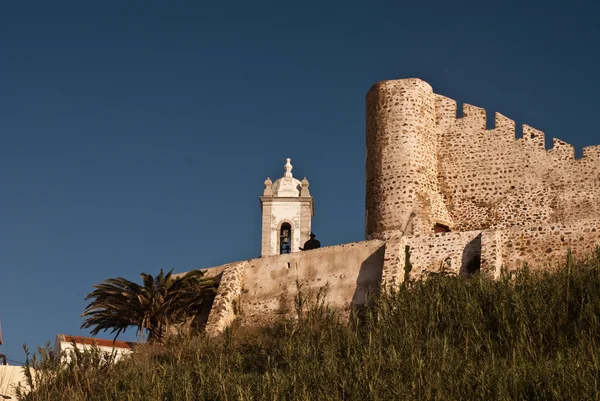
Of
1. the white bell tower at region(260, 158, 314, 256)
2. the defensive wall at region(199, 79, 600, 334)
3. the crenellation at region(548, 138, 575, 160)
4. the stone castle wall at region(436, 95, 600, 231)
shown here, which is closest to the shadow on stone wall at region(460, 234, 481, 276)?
the defensive wall at region(199, 79, 600, 334)

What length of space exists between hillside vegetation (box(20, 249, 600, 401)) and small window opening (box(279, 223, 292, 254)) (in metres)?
9.43

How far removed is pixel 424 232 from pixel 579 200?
3.83 meters

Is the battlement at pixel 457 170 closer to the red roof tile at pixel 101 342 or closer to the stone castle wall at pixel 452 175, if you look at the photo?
the stone castle wall at pixel 452 175

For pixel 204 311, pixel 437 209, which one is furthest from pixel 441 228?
pixel 204 311

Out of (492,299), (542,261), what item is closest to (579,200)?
(542,261)

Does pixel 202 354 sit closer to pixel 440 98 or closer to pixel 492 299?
pixel 492 299

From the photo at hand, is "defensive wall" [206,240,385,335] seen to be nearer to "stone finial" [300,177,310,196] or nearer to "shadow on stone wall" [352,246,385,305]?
"shadow on stone wall" [352,246,385,305]

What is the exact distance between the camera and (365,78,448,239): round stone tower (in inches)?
1305

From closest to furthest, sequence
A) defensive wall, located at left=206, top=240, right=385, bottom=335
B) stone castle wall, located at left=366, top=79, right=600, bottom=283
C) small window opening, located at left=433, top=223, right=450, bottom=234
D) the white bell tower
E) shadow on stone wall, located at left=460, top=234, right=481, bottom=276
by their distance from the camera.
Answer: shadow on stone wall, located at left=460, top=234, right=481, bottom=276
defensive wall, located at left=206, top=240, right=385, bottom=335
stone castle wall, located at left=366, top=79, right=600, bottom=283
small window opening, located at left=433, top=223, right=450, bottom=234
the white bell tower

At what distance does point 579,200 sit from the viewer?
32.6 m

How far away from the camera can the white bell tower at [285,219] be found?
39.5 meters

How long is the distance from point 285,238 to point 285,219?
565mm

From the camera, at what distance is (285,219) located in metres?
39.9

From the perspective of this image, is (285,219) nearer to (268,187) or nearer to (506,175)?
(268,187)
